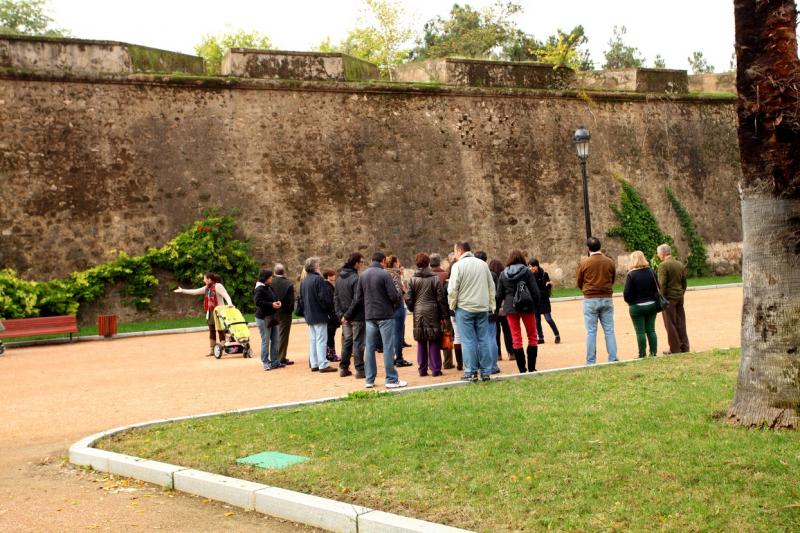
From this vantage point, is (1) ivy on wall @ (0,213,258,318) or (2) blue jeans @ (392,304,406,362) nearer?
(2) blue jeans @ (392,304,406,362)

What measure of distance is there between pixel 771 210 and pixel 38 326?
15796 mm

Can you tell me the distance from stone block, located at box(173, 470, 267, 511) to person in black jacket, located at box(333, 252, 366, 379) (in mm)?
5273

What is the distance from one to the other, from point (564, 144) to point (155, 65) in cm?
1294

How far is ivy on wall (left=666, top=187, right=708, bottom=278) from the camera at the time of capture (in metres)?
28.9

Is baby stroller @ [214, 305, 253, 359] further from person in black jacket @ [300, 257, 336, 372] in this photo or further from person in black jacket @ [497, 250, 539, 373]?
person in black jacket @ [497, 250, 539, 373]

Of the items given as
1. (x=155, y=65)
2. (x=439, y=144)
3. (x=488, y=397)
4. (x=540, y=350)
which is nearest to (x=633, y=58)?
(x=439, y=144)

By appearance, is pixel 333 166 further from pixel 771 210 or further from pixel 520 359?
pixel 771 210

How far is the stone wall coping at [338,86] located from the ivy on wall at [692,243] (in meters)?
3.89

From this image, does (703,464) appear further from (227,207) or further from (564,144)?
(564,144)

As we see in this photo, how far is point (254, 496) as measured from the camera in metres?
5.92

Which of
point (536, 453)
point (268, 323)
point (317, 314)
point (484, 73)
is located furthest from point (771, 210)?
point (484, 73)

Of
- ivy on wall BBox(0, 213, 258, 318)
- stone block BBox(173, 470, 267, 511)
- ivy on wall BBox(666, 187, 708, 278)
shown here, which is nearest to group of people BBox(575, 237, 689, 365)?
stone block BBox(173, 470, 267, 511)

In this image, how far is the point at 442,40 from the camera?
56.2 meters

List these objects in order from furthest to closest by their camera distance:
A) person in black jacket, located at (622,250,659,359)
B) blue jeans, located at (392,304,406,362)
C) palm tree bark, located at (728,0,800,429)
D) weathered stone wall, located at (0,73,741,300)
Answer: weathered stone wall, located at (0,73,741,300) < blue jeans, located at (392,304,406,362) < person in black jacket, located at (622,250,659,359) < palm tree bark, located at (728,0,800,429)
